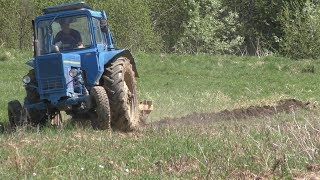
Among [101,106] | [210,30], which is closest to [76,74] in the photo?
[101,106]

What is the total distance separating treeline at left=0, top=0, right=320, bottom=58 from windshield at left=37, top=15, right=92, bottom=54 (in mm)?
20820

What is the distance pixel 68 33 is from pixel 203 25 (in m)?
30.3

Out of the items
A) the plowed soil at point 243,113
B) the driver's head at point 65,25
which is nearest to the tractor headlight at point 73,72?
the driver's head at point 65,25

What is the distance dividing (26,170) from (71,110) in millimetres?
4730

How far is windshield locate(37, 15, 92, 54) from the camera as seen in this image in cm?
1164

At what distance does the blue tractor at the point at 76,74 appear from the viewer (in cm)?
1094

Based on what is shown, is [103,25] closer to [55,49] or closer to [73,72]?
[55,49]

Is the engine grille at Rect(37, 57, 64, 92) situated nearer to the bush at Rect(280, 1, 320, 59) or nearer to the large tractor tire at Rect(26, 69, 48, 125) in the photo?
the large tractor tire at Rect(26, 69, 48, 125)

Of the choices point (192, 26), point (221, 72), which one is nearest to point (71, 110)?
point (221, 72)

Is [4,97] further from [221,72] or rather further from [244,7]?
[244,7]

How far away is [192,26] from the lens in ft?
137

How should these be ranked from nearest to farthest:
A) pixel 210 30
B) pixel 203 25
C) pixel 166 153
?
pixel 166 153
pixel 203 25
pixel 210 30

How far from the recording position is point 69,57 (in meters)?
11.0

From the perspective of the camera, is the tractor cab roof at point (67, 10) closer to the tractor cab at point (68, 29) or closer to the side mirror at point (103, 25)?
the tractor cab at point (68, 29)
